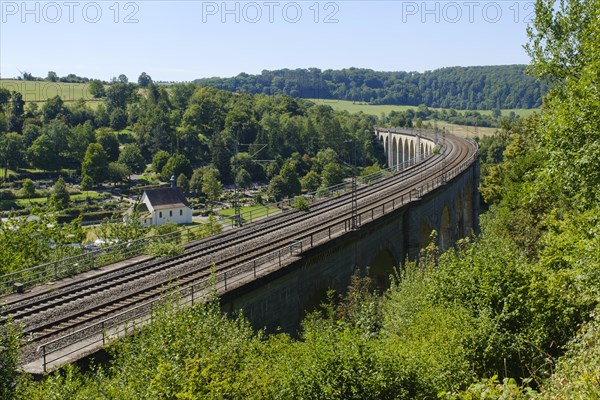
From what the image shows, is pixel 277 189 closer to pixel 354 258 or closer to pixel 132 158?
pixel 132 158

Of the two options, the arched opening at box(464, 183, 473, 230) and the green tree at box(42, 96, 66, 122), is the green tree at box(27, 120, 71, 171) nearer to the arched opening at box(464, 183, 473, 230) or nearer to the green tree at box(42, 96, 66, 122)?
the green tree at box(42, 96, 66, 122)

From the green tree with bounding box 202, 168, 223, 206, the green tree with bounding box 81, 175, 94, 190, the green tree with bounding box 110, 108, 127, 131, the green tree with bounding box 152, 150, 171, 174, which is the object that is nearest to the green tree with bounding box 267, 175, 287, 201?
the green tree with bounding box 202, 168, 223, 206

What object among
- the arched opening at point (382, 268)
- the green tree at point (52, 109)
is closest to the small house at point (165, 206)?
the arched opening at point (382, 268)

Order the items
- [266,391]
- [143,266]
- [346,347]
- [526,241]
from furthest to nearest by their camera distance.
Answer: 1. [526,241]
2. [143,266]
3. [346,347]
4. [266,391]

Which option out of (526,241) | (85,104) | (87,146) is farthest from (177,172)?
(526,241)

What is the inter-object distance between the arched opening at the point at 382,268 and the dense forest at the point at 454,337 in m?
9.92

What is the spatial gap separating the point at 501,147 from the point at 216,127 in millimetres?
66807

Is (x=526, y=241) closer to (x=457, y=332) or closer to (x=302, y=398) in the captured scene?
(x=457, y=332)

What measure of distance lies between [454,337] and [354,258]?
15172mm

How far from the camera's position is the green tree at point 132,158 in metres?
129

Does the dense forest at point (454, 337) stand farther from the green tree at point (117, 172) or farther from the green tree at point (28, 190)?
the green tree at point (117, 172)

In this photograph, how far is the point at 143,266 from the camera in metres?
26.8

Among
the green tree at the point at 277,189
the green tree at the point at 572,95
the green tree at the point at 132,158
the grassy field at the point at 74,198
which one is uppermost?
the green tree at the point at 572,95

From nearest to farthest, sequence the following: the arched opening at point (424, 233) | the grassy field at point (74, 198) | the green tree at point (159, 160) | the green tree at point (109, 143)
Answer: the arched opening at point (424, 233) → the grassy field at point (74, 198) → the green tree at point (159, 160) → the green tree at point (109, 143)
